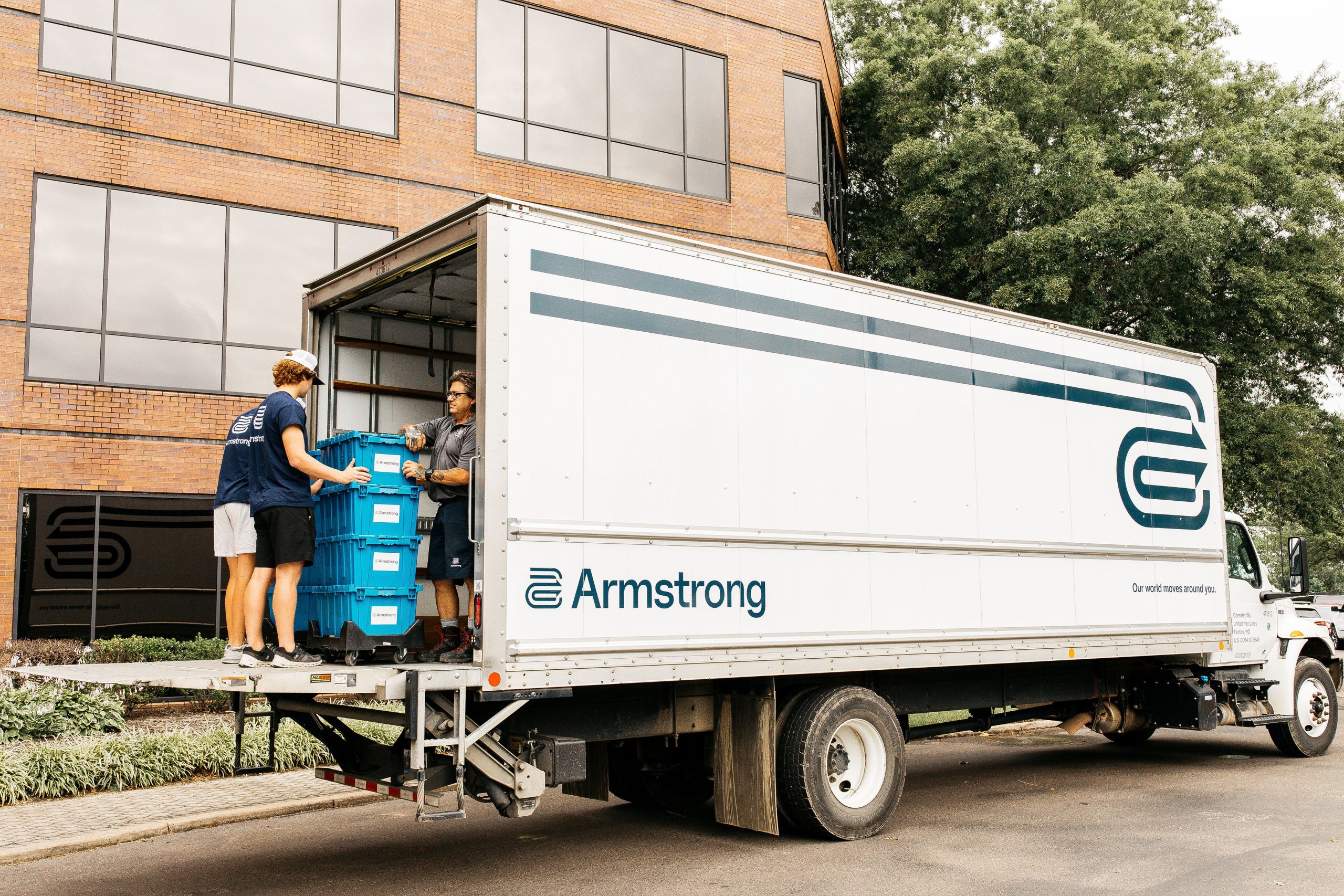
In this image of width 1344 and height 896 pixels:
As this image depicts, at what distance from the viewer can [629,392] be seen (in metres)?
6.34

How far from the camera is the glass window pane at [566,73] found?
1823cm

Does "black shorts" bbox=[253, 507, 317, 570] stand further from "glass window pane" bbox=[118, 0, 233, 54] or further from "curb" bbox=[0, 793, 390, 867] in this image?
"glass window pane" bbox=[118, 0, 233, 54]

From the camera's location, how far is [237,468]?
668 cm

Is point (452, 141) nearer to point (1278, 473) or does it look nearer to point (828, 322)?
point (828, 322)

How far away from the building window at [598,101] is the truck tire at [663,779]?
12.0 meters

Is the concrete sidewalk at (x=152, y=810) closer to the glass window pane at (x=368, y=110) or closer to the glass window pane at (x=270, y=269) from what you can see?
the glass window pane at (x=270, y=269)

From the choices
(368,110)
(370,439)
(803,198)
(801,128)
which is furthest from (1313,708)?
(368,110)

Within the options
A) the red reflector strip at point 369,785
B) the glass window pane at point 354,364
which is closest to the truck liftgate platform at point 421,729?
the red reflector strip at point 369,785

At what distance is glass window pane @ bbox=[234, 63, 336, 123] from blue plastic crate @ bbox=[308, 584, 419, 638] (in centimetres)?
1163

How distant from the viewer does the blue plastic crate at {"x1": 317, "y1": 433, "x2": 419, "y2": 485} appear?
652cm

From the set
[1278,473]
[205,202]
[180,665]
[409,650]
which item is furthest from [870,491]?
[1278,473]

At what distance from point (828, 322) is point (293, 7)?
12.4 m

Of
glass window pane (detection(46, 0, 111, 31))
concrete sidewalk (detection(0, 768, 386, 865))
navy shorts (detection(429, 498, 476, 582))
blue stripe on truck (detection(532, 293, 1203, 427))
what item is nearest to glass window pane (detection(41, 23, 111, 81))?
glass window pane (detection(46, 0, 111, 31))

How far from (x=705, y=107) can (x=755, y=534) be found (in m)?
14.5
